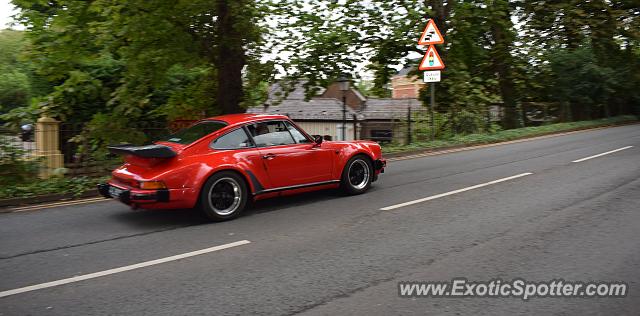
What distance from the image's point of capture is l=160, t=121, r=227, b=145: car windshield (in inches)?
276

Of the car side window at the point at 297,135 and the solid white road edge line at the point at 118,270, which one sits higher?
the car side window at the point at 297,135

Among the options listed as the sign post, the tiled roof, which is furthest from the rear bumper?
the sign post

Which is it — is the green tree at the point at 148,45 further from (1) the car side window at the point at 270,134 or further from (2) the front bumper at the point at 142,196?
(2) the front bumper at the point at 142,196

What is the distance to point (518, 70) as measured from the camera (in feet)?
71.2

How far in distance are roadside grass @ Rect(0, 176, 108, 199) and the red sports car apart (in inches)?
85.1

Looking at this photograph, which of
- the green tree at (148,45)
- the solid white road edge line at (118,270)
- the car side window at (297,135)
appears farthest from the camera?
the green tree at (148,45)

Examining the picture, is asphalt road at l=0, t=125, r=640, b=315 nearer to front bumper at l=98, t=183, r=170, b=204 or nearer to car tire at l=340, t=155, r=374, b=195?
car tire at l=340, t=155, r=374, b=195

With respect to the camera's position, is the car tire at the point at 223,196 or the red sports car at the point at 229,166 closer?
the red sports car at the point at 229,166

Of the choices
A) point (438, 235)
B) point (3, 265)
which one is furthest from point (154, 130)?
point (438, 235)

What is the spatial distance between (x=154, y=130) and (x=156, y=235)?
6654mm

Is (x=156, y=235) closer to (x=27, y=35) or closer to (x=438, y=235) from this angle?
(x=438, y=235)

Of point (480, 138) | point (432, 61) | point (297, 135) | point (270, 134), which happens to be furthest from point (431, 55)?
point (270, 134)

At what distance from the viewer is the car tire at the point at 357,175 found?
806 centimetres

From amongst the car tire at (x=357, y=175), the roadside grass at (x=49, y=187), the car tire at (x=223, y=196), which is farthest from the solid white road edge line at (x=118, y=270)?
the roadside grass at (x=49, y=187)
